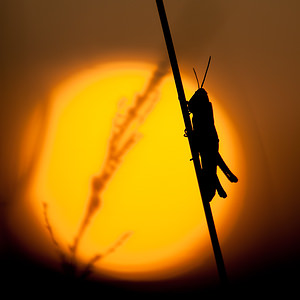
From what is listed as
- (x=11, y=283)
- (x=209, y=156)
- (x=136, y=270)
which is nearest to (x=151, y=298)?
(x=136, y=270)

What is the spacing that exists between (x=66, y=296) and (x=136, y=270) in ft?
4.66

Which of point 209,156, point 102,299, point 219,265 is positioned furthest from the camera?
point 102,299

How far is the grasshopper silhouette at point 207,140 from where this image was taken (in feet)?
7.52

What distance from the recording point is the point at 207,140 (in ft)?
7.72

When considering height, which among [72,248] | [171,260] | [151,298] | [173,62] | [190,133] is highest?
[173,62]

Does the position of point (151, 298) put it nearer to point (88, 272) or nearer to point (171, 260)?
point (171, 260)

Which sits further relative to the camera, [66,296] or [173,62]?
[66,296]

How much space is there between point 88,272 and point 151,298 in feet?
5.10

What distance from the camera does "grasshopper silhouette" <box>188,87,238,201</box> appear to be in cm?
229

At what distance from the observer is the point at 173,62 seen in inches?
58.6

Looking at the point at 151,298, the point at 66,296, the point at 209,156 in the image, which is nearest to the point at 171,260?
the point at 151,298

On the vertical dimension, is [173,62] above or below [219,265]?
above

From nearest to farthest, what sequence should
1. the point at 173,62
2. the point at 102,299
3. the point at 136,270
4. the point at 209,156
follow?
the point at 173,62, the point at 209,156, the point at 136,270, the point at 102,299

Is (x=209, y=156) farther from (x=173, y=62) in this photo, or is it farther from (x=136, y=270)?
(x=136, y=270)
